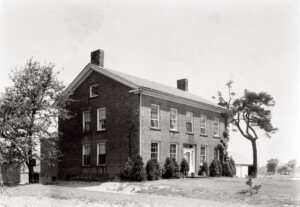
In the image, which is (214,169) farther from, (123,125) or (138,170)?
(123,125)

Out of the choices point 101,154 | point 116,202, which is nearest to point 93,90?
point 101,154

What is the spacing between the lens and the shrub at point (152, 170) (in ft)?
83.9

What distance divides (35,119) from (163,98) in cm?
938

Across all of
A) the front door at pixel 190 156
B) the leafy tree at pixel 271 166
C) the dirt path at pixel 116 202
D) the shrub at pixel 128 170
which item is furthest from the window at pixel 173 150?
the leafy tree at pixel 271 166

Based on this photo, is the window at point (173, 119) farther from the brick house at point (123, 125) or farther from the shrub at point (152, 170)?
the shrub at point (152, 170)

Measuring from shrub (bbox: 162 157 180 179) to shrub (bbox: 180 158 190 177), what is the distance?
1124 millimetres

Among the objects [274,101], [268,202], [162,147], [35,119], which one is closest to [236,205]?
[268,202]

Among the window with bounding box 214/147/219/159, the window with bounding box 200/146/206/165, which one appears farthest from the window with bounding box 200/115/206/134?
the window with bounding box 214/147/219/159

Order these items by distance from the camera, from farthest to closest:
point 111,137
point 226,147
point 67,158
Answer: point 226,147 < point 67,158 < point 111,137

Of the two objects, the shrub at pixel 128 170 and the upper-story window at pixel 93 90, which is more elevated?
the upper-story window at pixel 93 90

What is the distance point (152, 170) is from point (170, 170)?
6.69ft

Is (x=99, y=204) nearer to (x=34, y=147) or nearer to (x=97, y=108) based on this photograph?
(x=34, y=147)

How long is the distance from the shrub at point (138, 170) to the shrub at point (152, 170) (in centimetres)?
64

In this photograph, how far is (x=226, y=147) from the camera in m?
35.0
